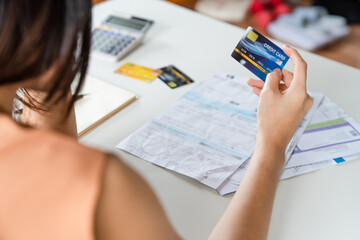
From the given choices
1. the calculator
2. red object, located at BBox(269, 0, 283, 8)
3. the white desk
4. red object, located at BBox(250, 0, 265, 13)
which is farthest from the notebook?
red object, located at BBox(269, 0, 283, 8)

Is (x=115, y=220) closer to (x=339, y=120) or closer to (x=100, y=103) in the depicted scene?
(x=100, y=103)

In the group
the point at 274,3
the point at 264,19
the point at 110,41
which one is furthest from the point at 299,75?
the point at 274,3

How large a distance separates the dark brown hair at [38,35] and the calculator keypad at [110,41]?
66cm

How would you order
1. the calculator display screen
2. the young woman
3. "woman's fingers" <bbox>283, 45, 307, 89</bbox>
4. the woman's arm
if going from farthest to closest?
the calculator display screen → "woman's fingers" <bbox>283, 45, 307, 89</bbox> → the woman's arm → the young woman

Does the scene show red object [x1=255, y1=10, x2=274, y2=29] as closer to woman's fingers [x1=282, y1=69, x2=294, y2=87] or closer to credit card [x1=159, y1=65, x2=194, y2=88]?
credit card [x1=159, y1=65, x2=194, y2=88]

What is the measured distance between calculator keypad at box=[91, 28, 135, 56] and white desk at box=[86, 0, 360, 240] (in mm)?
37

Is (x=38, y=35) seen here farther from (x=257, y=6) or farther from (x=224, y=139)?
(x=257, y=6)

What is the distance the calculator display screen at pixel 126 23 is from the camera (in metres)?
1.22

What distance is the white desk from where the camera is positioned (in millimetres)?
692

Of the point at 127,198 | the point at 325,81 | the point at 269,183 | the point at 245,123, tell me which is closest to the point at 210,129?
the point at 245,123

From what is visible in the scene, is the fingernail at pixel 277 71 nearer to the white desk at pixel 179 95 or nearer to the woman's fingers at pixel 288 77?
the woman's fingers at pixel 288 77

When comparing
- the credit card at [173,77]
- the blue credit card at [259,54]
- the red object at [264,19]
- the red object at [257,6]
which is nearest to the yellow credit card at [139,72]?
the credit card at [173,77]

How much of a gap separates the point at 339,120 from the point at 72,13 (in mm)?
694

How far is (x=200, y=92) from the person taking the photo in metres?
1.00
